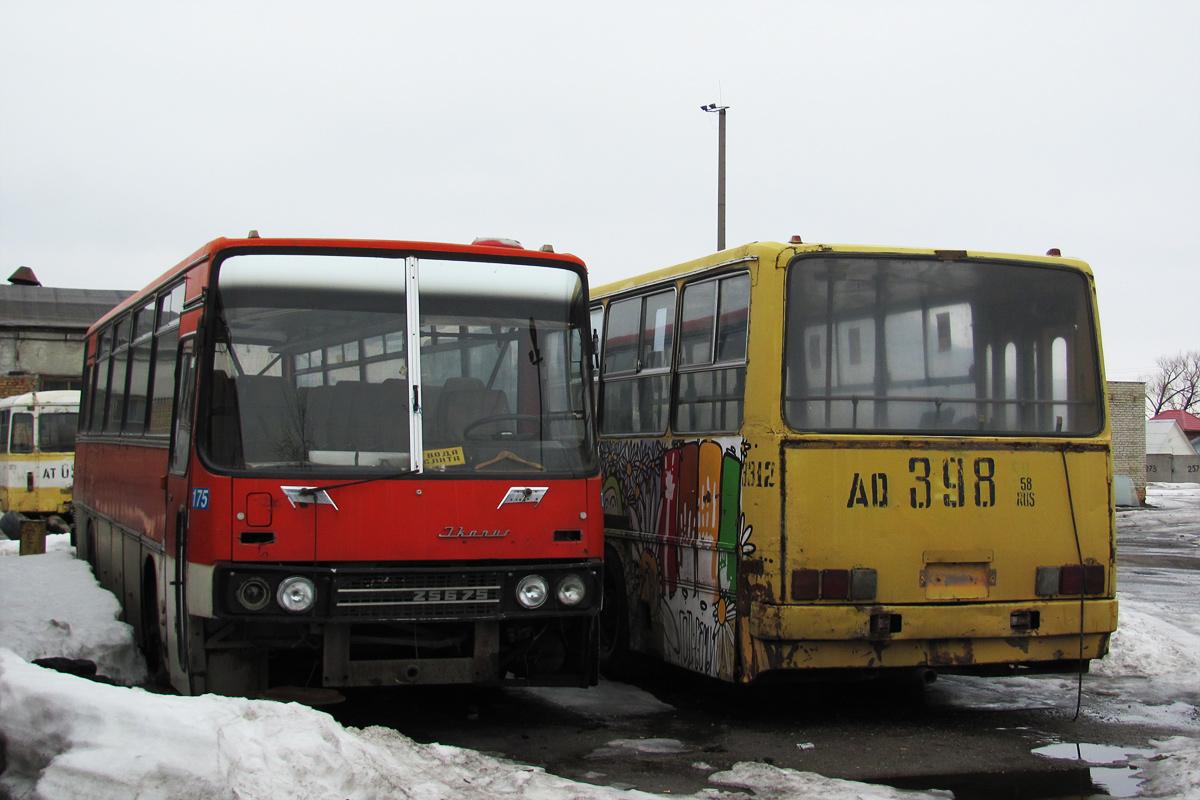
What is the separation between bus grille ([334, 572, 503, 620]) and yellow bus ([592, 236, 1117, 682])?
61.0 inches

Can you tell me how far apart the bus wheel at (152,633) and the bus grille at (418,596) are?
2.03 m

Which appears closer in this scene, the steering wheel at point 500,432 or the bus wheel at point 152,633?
the steering wheel at point 500,432

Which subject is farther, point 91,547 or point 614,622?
point 91,547

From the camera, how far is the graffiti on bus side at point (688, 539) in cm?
792

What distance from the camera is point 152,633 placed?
9023mm

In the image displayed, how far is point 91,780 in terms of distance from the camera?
4.95m

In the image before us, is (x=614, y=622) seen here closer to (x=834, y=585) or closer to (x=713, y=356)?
(x=713, y=356)

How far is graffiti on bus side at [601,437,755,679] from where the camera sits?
7922 millimetres

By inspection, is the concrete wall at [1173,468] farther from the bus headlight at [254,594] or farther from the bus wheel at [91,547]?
the bus headlight at [254,594]

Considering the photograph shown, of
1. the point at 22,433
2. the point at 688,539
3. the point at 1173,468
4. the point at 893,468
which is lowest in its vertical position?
the point at 1173,468

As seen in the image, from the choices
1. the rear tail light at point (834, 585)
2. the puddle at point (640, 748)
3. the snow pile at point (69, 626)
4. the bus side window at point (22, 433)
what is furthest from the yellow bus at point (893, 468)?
the bus side window at point (22, 433)

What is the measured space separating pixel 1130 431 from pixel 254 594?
126 ft

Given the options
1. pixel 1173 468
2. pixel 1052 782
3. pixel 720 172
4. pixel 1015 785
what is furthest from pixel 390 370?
pixel 1173 468

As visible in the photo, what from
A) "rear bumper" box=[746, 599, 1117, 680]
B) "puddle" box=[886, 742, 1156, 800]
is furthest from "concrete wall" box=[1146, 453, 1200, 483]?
"puddle" box=[886, 742, 1156, 800]
